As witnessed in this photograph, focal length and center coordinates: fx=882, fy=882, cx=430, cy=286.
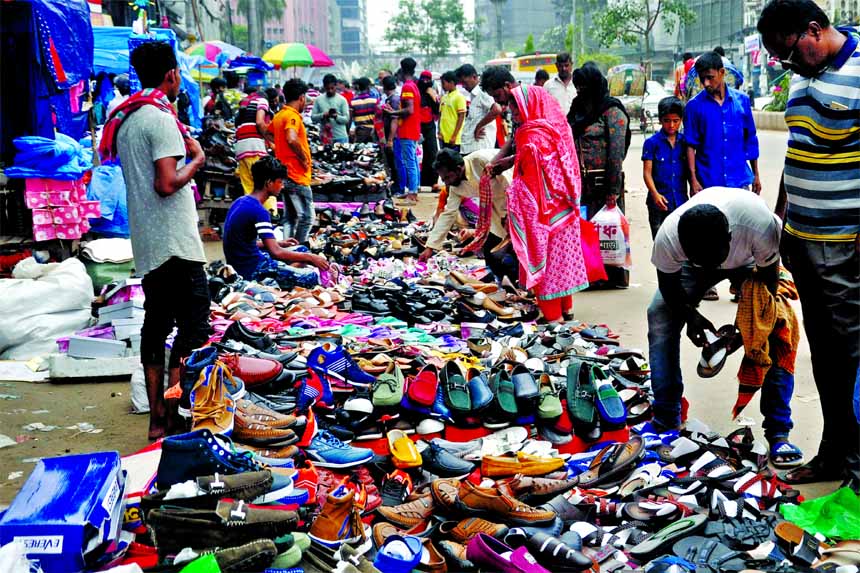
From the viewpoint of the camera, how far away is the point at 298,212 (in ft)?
30.6

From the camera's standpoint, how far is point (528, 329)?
20.4 ft

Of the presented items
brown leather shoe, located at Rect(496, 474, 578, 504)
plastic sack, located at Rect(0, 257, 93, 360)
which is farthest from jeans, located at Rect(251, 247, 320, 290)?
brown leather shoe, located at Rect(496, 474, 578, 504)

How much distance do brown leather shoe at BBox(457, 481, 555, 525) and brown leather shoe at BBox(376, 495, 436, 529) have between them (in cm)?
18

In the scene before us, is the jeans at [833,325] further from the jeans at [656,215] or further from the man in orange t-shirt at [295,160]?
the man in orange t-shirt at [295,160]

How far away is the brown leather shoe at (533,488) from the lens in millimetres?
3588

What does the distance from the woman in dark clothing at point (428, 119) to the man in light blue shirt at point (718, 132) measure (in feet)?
26.9

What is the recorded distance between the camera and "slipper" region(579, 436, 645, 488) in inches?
148

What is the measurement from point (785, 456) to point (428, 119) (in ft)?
37.4

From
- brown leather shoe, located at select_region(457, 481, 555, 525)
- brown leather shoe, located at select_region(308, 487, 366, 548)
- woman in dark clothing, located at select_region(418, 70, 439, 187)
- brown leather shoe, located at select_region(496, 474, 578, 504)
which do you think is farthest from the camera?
woman in dark clothing, located at select_region(418, 70, 439, 187)

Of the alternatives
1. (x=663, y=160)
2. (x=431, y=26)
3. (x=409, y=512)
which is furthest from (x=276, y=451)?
(x=431, y=26)

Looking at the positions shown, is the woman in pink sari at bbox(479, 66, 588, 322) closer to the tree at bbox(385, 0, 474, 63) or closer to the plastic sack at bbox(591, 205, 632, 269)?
the plastic sack at bbox(591, 205, 632, 269)

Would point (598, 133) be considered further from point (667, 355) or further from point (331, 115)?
point (331, 115)

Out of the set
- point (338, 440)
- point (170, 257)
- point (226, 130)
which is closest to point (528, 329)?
point (338, 440)

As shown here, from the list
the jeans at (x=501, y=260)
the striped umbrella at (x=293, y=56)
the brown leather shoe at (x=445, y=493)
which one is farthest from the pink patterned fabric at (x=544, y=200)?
the striped umbrella at (x=293, y=56)
